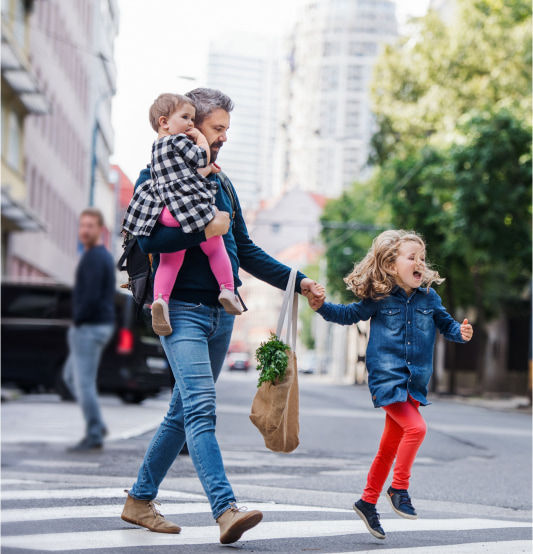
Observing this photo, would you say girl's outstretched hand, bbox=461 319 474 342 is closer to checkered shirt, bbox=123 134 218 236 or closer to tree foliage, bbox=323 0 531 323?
checkered shirt, bbox=123 134 218 236

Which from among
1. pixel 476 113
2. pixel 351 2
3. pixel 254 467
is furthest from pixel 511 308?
pixel 351 2

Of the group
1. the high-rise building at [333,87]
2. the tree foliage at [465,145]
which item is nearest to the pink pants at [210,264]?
the tree foliage at [465,145]

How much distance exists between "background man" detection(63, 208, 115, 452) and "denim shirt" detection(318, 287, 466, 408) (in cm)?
442

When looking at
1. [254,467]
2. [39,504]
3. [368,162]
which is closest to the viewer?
[39,504]

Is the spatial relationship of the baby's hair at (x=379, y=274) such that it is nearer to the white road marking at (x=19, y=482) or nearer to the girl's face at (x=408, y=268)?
the girl's face at (x=408, y=268)

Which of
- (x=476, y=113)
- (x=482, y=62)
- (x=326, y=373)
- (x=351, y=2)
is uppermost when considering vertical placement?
(x=351, y=2)

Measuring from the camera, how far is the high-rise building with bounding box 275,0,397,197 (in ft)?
458

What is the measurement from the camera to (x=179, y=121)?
4.84 meters

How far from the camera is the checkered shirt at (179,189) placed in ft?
15.5

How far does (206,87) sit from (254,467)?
4.66 meters

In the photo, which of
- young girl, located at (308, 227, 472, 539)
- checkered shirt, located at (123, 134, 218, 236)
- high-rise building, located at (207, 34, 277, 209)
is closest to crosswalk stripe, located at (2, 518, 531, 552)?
young girl, located at (308, 227, 472, 539)

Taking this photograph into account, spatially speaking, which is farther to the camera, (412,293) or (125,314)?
(125,314)

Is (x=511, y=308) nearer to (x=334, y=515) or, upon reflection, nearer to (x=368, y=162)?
(x=368, y=162)

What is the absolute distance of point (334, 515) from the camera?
6172 millimetres
